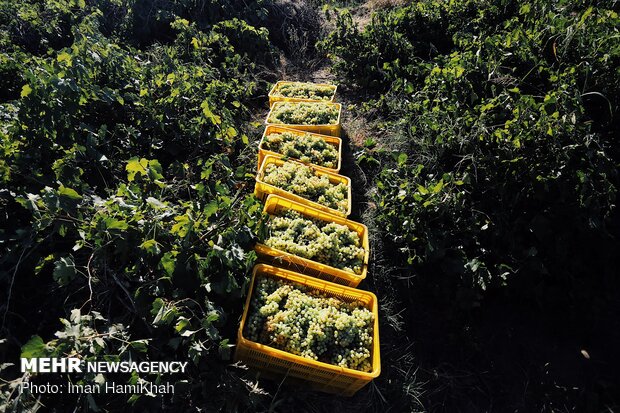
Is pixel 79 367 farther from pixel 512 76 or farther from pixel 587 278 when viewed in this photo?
pixel 512 76

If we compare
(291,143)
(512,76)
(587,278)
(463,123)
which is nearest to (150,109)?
(291,143)

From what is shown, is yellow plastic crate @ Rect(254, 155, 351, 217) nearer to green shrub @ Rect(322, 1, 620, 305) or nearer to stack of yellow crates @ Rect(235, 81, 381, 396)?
stack of yellow crates @ Rect(235, 81, 381, 396)

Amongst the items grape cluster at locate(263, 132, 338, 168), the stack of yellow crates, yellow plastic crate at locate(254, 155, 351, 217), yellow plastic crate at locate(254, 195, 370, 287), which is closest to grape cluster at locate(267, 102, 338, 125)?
grape cluster at locate(263, 132, 338, 168)

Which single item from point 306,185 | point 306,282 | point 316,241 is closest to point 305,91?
point 306,185

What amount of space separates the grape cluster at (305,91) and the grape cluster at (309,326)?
8.10 feet

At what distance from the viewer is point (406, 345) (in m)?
2.81

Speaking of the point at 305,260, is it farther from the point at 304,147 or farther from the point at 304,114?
the point at 304,114

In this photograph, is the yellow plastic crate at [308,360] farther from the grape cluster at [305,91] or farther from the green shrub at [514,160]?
the grape cluster at [305,91]

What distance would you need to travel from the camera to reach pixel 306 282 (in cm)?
249

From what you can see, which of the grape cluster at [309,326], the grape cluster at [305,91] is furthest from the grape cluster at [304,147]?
the grape cluster at [309,326]

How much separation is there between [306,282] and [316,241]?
32 centimetres

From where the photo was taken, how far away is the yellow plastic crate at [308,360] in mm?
2117

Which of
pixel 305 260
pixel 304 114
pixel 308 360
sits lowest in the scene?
pixel 308 360

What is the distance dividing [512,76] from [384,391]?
2838 mm
